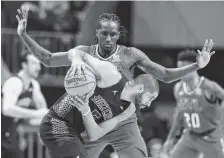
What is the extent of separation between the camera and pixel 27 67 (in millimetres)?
8023

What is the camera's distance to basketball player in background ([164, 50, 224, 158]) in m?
7.43

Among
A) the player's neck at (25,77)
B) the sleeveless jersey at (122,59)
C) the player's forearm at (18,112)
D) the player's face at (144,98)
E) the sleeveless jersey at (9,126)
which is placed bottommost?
the sleeveless jersey at (9,126)

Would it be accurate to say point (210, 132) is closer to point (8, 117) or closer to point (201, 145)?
point (201, 145)

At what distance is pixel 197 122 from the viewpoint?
294 inches

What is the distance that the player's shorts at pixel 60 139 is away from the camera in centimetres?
519

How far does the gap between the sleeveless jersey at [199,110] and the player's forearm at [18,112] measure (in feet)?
5.80

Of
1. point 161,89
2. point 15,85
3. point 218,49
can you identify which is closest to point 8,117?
point 15,85

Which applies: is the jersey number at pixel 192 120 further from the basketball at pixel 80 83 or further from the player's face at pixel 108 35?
the basketball at pixel 80 83

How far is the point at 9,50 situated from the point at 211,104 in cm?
411

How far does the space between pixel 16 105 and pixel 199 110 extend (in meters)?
2.18

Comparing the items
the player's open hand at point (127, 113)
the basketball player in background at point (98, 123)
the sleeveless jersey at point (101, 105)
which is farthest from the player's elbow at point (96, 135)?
the player's open hand at point (127, 113)

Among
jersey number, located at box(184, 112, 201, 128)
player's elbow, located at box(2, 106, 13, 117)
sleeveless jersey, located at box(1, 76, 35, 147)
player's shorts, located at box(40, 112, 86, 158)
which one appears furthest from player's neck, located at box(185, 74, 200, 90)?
player's shorts, located at box(40, 112, 86, 158)

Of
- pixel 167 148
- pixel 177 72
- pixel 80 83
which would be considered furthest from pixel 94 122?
pixel 167 148

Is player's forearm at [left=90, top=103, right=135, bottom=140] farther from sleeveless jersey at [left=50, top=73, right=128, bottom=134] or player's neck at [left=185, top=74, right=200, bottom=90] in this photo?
player's neck at [left=185, top=74, right=200, bottom=90]
